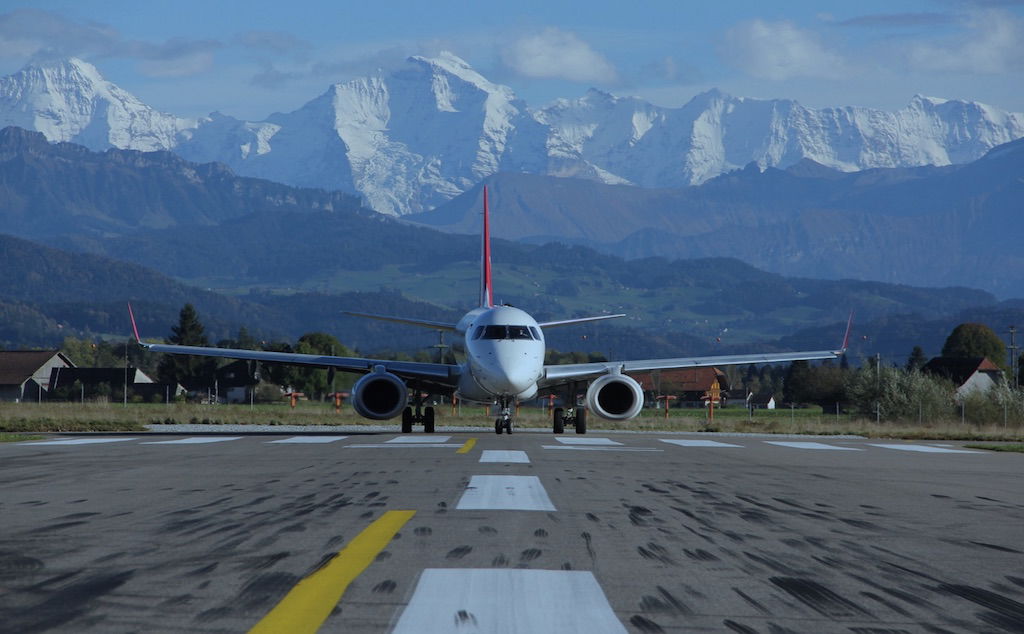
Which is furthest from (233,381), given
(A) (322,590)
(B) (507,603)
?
(B) (507,603)

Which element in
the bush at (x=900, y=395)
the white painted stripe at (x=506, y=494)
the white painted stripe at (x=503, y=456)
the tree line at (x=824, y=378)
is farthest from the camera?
the bush at (x=900, y=395)

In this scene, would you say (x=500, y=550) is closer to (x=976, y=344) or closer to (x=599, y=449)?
(x=599, y=449)

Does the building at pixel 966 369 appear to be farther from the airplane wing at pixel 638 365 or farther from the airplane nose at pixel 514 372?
the airplane nose at pixel 514 372

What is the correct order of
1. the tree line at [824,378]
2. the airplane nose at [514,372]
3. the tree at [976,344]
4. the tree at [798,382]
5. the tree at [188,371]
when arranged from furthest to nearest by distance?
the tree at [976,344], the tree at [188,371], the tree at [798,382], the tree line at [824,378], the airplane nose at [514,372]

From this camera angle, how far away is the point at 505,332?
110ft

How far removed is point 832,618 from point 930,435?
31.3 m

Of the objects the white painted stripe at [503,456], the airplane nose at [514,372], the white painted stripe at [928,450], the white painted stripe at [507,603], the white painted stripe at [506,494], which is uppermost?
the airplane nose at [514,372]

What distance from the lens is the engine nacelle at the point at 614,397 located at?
1390 inches

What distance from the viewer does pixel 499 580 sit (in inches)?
295

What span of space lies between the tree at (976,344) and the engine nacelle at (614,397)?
156654 millimetres

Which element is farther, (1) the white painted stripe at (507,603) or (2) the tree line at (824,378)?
(2) the tree line at (824,378)

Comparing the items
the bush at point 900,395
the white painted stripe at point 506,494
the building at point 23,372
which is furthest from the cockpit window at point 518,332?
the building at point 23,372

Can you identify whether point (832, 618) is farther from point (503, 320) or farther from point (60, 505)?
point (503, 320)

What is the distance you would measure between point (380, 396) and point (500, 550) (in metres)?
26.3
